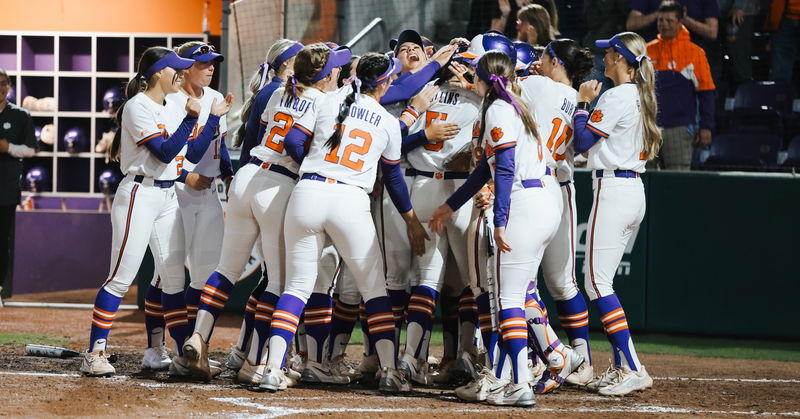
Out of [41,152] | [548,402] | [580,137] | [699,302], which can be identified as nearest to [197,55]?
[580,137]

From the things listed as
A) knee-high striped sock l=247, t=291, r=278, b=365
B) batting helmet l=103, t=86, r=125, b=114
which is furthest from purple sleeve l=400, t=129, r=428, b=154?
batting helmet l=103, t=86, r=125, b=114

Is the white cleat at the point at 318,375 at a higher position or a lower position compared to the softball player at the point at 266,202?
lower

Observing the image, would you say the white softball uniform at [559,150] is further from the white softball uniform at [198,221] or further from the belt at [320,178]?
the white softball uniform at [198,221]

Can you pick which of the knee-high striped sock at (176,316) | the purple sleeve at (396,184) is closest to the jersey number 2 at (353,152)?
the purple sleeve at (396,184)

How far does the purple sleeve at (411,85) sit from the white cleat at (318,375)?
1613 mm

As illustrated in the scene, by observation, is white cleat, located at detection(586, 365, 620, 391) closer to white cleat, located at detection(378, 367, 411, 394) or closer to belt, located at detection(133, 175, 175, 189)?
white cleat, located at detection(378, 367, 411, 394)

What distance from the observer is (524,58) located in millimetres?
5844

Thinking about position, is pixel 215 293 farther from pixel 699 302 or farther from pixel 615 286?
pixel 699 302

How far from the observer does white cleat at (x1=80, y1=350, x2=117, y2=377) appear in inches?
217

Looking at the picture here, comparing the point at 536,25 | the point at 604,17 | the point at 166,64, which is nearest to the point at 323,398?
the point at 166,64

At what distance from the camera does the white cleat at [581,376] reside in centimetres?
566

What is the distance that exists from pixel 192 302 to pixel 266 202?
1.19 m

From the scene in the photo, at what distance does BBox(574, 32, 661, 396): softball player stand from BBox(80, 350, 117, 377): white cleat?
2.84 meters

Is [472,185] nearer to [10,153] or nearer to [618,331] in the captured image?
[618,331]
